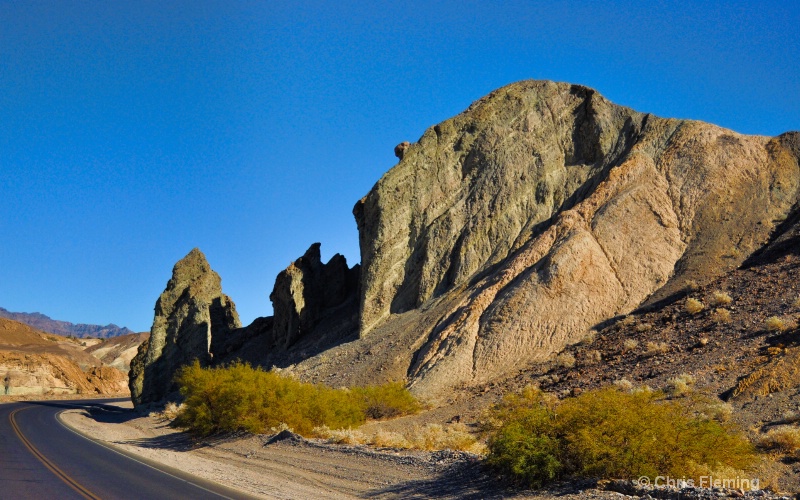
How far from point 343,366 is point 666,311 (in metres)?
17.0

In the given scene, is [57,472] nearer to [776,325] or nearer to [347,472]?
[347,472]

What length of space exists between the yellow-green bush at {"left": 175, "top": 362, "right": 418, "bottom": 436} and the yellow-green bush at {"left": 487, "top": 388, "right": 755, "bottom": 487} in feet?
41.5

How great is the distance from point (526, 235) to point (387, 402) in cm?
1571

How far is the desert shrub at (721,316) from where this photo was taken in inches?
1072

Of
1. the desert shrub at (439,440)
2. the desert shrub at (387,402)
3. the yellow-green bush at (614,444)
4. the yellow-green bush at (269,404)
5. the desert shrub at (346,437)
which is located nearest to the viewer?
the yellow-green bush at (614,444)

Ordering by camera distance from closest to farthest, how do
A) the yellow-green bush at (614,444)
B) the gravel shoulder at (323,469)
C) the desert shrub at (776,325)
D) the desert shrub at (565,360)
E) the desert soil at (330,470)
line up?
the yellow-green bush at (614,444)
the desert soil at (330,470)
the gravel shoulder at (323,469)
the desert shrub at (776,325)
the desert shrub at (565,360)

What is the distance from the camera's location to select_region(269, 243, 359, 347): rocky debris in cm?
5031

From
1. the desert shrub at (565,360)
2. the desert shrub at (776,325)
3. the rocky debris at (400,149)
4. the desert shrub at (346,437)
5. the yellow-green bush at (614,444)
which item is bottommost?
the desert shrub at (346,437)

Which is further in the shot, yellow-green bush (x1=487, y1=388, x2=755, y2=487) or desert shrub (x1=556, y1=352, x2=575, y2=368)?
desert shrub (x1=556, y1=352, x2=575, y2=368)

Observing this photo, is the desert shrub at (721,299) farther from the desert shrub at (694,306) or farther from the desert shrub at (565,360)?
the desert shrub at (565,360)

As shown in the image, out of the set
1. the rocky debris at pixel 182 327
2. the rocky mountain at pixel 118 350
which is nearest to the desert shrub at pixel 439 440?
the rocky debris at pixel 182 327

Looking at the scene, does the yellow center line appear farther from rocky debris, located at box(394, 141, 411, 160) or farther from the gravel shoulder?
rocky debris, located at box(394, 141, 411, 160)

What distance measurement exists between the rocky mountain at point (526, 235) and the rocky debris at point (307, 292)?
0.54 ft

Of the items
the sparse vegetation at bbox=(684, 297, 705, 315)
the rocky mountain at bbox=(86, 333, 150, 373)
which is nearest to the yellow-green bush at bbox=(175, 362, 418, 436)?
the sparse vegetation at bbox=(684, 297, 705, 315)
